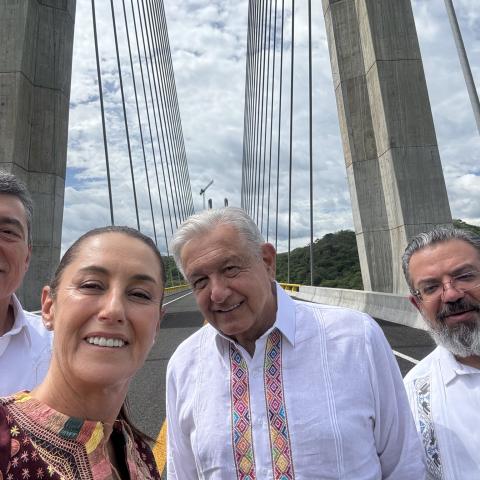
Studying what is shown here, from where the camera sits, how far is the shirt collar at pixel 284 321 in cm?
179

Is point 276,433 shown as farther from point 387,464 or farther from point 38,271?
point 38,271

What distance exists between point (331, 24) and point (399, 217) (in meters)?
6.18

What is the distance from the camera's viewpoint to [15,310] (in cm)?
221

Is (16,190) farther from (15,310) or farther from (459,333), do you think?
(459,333)

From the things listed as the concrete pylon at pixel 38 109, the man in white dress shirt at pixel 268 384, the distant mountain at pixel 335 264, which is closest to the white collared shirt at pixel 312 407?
the man in white dress shirt at pixel 268 384

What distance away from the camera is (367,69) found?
1366 cm

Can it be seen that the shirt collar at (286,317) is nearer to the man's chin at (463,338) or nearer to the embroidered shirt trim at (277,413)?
the embroidered shirt trim at (277,413)

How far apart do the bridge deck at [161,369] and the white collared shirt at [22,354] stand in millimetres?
1567

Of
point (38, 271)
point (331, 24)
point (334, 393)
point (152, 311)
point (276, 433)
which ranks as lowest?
point (276, 433)

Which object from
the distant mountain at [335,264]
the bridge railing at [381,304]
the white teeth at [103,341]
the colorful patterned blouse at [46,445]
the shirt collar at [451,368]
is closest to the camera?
the colorful patterned blouse at [46,445]

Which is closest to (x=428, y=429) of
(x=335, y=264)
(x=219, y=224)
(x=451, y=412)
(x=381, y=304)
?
(x=451, y=412)

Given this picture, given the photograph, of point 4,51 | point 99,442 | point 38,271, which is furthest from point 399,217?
point 99,442

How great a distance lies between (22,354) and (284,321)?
3.65 ft

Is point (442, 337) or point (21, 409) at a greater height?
point (442, 337)
